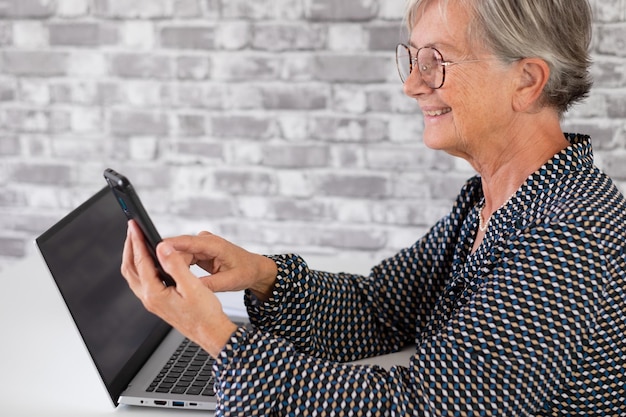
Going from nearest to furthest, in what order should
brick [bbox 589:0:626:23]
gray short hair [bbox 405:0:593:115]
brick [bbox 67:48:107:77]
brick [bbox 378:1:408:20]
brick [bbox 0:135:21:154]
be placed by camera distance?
gray short hair [bbox 405:0:593:115]
brick [bbox 589:0:626:23]
brick [bbox 378:1:408:20]
brick [bbox 67:48:107:77]
brick [bbox 0:135:21:154]

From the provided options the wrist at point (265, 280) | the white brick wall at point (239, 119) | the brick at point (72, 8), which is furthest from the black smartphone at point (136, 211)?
the brick at point (72, 8)

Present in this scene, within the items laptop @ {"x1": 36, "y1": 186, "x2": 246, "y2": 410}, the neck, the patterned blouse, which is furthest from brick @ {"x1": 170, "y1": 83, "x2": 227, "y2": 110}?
the patterned blouse

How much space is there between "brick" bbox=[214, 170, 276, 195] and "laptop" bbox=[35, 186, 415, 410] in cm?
102

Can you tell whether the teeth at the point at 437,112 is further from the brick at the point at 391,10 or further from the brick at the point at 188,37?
the brick at the point at 188,37

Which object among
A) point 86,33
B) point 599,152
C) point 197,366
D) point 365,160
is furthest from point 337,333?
point 86,33

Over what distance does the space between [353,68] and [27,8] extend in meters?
1.02

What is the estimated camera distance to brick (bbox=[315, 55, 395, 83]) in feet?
7.11

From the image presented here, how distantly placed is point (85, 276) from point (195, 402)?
26 centimetres

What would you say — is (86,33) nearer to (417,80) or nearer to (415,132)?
(415,132)

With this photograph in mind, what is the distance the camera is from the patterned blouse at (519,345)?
914 millimetres

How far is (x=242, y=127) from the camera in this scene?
2.30 metres

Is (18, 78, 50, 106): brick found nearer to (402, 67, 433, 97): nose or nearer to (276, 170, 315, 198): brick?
(276, 170, 315, 198): brick

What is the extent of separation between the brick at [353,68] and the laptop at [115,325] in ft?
3.35

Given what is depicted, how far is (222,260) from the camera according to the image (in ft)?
3.82
